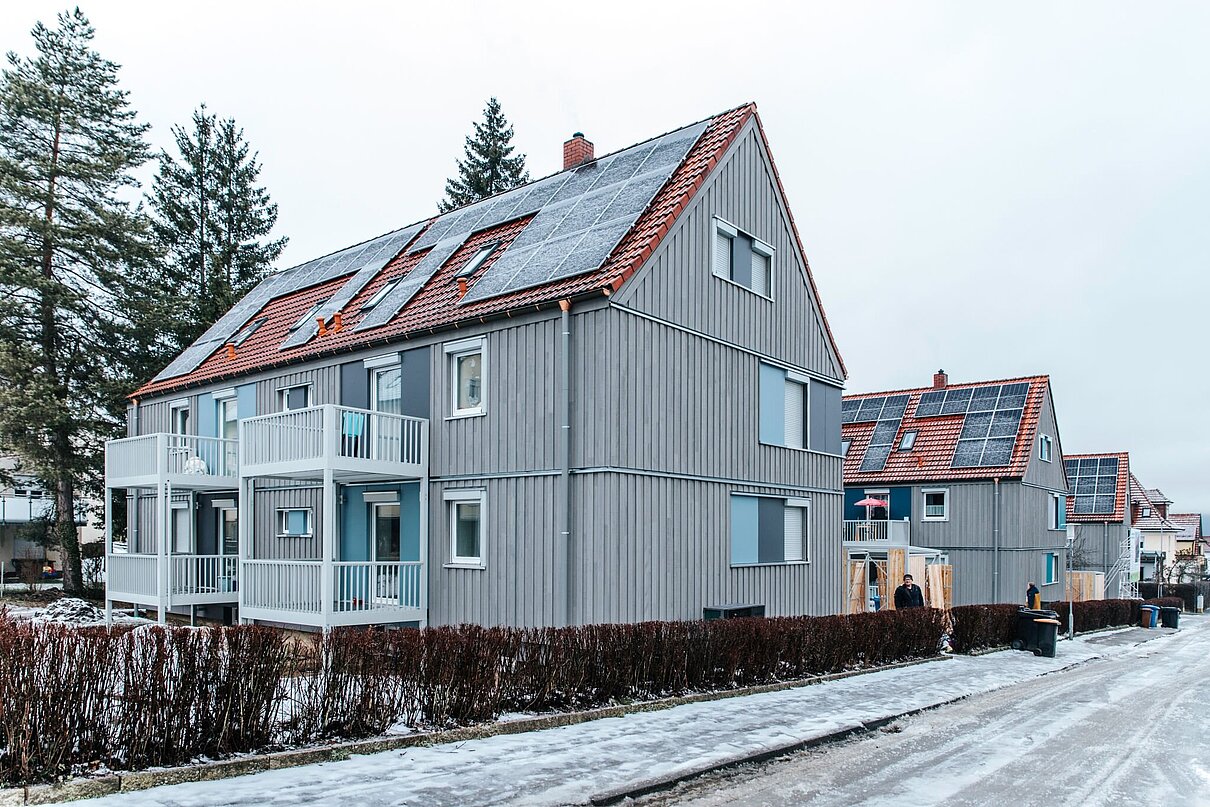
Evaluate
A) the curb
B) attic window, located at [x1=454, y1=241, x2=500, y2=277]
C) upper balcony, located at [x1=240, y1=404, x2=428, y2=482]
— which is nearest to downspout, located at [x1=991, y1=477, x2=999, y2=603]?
attic window, located at [x1=454, y1=241, x2=500, y2=277]

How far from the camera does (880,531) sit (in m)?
34.8

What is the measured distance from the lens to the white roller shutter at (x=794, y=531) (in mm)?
20172

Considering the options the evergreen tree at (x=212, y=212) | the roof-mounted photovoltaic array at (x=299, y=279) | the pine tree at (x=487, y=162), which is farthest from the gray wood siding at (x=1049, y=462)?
the evergreen tree at (x=212, y=212)

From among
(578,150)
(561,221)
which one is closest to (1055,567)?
(578,150)

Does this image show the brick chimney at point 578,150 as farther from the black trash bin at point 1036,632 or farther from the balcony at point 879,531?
the balcony at point 879,531

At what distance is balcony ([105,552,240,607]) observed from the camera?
67.3ft

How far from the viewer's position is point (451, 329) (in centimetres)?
1750

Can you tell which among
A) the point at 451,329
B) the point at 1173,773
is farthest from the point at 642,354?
the point at 1173,773

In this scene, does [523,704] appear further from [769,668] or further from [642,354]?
[642,354]

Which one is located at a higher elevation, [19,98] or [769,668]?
[19,98]

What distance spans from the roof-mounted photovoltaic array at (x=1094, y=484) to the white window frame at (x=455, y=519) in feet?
135

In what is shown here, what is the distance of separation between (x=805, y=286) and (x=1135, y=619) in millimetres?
26185

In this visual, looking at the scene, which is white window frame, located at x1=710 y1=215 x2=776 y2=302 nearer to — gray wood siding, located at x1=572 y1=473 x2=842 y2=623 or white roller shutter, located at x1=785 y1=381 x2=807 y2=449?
white roller shutter, located at x1=785 y1=381 x2=807 y2=449

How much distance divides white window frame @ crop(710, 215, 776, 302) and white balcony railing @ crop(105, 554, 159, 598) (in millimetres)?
13533
